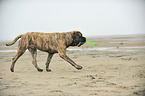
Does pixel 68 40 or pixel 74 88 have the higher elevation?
pixel 68 40

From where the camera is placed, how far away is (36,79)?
24.2ft

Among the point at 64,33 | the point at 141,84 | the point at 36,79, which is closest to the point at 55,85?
the point at 36,79

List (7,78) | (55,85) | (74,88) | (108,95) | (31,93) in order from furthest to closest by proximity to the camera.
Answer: (7,78) → (55,85) → (74,88) → (31,93) → (108,95)

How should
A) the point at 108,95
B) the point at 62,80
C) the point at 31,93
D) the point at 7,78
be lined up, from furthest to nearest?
the point at 7,78, the point at 62,80, the point at 31,93, the point at 108,95

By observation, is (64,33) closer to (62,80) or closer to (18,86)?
(62,80)

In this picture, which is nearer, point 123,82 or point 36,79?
point 123,82

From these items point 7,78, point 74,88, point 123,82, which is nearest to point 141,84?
point 123,82

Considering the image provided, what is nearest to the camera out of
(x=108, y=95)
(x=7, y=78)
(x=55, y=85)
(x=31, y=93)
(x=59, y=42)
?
(x=108, y=95)

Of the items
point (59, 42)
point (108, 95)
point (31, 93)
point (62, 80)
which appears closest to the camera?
point (108, 95)

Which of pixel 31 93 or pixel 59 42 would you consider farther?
pixel 59 42

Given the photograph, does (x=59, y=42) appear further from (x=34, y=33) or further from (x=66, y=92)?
(x=66, y=92)

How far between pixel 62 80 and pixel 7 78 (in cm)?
201

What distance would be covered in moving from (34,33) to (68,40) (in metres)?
Result: 1.42

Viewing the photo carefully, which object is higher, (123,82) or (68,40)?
(68,40)
